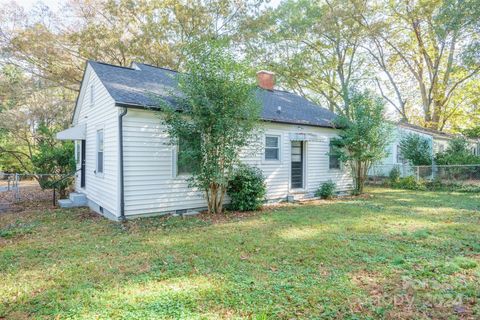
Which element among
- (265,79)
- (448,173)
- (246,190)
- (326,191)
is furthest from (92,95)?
(448,173)

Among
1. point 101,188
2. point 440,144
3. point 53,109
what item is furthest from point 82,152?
point 440,144

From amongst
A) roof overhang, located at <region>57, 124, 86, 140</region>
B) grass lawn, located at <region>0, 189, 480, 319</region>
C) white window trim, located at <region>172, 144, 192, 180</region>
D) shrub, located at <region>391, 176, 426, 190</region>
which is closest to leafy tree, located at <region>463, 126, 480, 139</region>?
shrub, located at <region>391, 176, 426, 190</region>

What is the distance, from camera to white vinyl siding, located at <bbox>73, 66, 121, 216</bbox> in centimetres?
724

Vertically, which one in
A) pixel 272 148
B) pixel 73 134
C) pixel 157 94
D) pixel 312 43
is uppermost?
pixel 312 43

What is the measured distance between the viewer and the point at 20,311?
3.02 metres

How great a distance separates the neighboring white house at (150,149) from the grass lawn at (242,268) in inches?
35.0

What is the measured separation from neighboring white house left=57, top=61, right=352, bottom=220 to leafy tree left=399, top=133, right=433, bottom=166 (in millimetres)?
6504

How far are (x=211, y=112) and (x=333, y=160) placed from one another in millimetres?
6785

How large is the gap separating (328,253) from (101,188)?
6488 millimetres

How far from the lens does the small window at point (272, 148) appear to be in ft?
32.4

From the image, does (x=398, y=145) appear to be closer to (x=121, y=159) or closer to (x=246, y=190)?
(x=246, y=190)

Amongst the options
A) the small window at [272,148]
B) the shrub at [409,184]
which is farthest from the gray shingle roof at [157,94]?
the shrub at [409,184]

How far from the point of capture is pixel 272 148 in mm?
9977

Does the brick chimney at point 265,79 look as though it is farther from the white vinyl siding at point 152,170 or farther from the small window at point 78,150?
the small window at point 78,150
